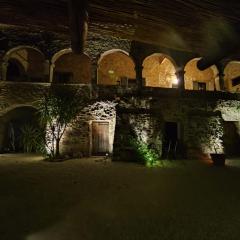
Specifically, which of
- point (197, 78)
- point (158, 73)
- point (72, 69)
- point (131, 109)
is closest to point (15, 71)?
point (72, 69)

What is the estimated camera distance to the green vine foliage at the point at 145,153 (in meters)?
9.12

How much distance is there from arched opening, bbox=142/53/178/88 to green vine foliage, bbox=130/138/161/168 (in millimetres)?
8531

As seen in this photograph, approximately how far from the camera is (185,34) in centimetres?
164

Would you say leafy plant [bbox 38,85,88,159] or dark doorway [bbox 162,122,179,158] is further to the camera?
dark doorway [bbox 162,122,179,158]

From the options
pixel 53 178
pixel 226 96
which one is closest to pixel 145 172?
pixel 53 178

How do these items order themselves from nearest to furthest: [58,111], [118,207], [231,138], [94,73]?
[118,207], [58,111], [94,73], [231,138]

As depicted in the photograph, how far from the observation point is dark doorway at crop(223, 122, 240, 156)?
501 inches

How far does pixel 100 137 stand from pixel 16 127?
259 inches

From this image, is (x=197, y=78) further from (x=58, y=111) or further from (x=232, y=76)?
(x=58, y=111)

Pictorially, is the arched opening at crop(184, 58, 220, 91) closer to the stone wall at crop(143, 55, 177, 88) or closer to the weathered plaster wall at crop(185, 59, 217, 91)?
the weathered plaster wall at crop(185, 59, 217, 91)

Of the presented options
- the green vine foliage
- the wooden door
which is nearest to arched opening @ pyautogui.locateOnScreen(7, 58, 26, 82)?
the wooden door

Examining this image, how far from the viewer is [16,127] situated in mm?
14617

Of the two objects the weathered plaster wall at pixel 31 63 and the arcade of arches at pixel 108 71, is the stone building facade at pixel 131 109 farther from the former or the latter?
the weathered plaster wall at pixel 31 63

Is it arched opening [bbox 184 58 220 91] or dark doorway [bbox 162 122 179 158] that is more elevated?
→ arched opening [bbox 184 58 220 91]
